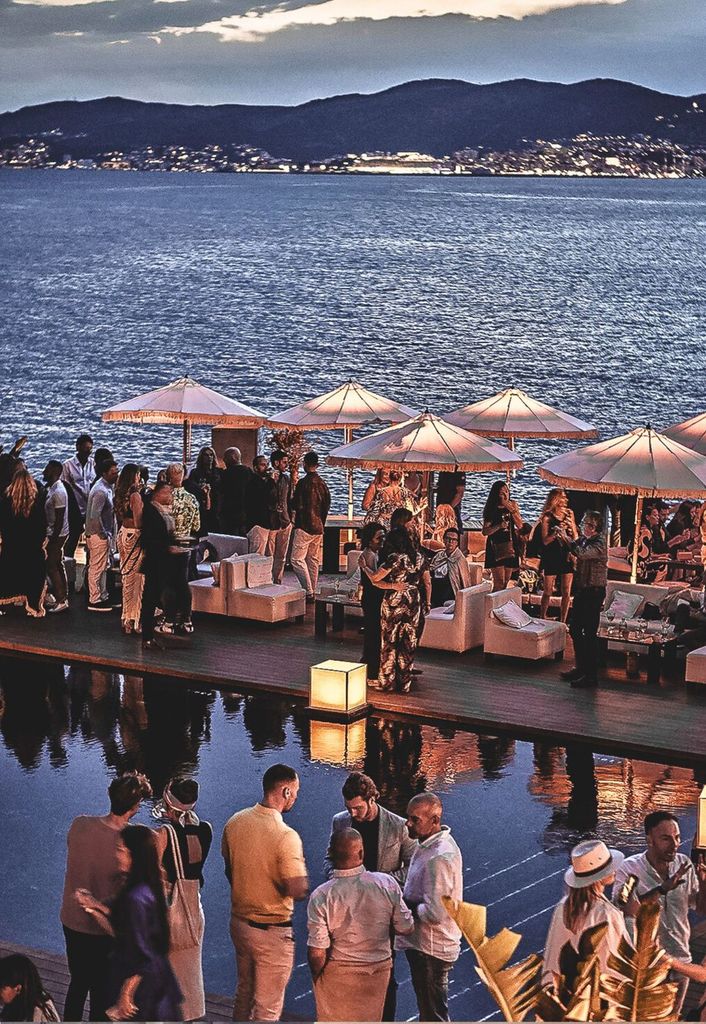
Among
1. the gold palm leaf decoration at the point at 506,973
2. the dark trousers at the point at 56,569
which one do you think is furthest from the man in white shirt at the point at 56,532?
the gold palm leaf decoration at the point at 506,973

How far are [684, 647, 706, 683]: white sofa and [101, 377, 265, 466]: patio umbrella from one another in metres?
8.53

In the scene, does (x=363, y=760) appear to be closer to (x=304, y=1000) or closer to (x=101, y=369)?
(x=304, y=1000)

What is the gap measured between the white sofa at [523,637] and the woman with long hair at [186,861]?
9397 millimetres

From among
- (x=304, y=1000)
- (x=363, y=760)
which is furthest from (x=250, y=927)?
(x=363, y=760)

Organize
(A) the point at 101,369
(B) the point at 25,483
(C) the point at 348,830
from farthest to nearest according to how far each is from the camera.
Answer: (A) the point at 101,369, (B) the point at 25,483, (C) the point at 348,830

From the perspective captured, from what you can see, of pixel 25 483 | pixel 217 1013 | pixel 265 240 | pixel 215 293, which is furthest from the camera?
pixel 265 240

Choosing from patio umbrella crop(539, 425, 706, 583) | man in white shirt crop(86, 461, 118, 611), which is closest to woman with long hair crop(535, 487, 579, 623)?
patio umbrella crop(539, 425, 706, 583)

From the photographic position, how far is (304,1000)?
376 inches

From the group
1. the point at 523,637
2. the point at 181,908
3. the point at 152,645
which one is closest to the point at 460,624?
the point at 523,637

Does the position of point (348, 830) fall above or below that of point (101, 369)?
above

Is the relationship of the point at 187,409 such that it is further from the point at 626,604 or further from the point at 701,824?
the point at 701,824

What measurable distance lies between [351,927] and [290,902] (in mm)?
690

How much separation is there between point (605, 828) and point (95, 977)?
568cm

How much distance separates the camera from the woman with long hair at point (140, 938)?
25.0 feet
